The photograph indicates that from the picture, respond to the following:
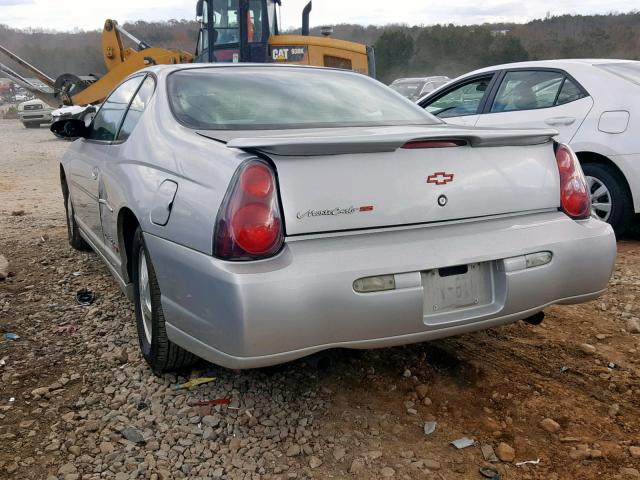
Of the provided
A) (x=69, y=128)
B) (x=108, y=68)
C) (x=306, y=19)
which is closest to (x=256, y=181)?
(x=69, y=128)

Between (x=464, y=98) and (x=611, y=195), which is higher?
(x=464, y=98)

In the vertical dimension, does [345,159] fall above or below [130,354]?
above

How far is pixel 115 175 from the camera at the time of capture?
3281 millimetres

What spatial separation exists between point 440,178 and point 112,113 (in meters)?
2.44

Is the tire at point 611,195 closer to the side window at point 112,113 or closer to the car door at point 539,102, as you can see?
the car door at point 539,102

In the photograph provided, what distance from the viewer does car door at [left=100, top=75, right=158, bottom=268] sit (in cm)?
326

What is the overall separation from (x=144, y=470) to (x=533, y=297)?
1699 mm

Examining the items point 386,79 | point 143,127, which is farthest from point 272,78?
point 386,79

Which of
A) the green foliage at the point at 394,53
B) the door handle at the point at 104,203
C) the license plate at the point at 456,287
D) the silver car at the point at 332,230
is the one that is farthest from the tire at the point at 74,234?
the green foliage at the point at 394,53

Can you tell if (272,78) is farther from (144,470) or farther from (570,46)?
(570,46)

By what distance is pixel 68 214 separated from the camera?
5270 mm

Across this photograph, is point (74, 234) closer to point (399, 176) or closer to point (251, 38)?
point (399, 176)

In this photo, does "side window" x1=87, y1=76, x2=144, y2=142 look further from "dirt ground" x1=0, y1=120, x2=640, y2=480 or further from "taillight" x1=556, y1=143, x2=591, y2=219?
"taillight" x1=556, y1=143, x2=591, y2=219

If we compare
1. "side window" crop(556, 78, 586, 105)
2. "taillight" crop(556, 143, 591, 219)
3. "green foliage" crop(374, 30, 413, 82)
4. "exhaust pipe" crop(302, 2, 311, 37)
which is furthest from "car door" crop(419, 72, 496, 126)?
"green foliage" crop(374, 30, 413, 82)
